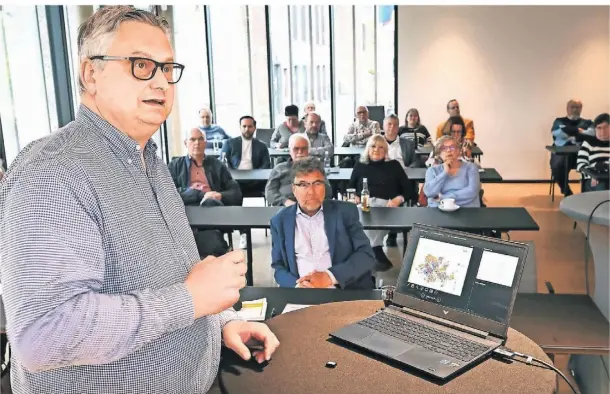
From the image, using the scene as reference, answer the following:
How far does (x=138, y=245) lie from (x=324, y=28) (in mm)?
9475

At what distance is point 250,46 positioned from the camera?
9.78 metres

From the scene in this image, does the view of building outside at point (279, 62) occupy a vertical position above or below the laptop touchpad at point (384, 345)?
above

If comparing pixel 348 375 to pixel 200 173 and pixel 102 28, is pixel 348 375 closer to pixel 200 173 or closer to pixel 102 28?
pixel 102 28

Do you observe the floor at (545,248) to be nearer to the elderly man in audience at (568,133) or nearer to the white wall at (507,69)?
the elderly man in audience at (568,133)

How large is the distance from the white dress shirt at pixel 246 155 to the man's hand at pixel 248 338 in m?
5.97

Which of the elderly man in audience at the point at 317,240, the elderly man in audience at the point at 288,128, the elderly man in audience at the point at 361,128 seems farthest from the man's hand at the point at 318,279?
the elderly man in audience at the point at 361,128

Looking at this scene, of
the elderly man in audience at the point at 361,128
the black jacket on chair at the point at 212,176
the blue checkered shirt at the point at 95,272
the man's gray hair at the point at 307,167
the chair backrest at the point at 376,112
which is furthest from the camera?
the chair backrest at the point at 376,112

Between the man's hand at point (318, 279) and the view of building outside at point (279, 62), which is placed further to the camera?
the view of building outside at point (279, 62)

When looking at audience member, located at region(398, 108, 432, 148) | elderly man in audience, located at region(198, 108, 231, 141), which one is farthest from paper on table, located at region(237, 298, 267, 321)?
elderly man in audience, located at region(198, 108, 231, 141)

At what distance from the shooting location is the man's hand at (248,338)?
1221mm

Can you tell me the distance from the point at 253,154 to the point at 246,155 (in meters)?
0.14

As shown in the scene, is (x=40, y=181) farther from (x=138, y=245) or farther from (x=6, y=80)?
(x=6, y=80)

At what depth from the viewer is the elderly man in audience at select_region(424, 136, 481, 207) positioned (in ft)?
16.1

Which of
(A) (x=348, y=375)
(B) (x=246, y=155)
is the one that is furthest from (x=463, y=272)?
(B) (x=246, y=155)
